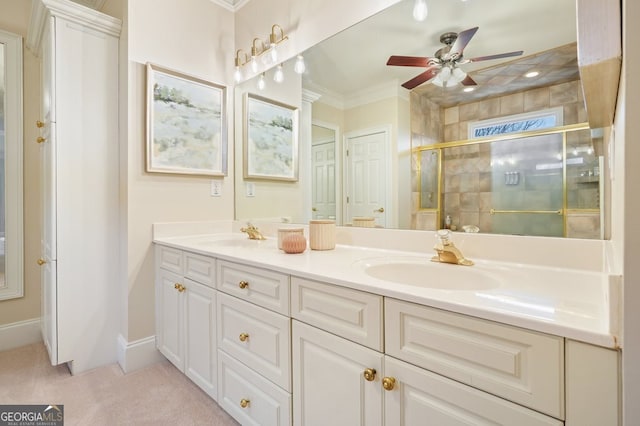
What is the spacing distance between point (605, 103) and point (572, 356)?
565 millimetres

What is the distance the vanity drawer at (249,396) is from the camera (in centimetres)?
114

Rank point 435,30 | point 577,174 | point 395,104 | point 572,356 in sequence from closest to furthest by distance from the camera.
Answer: point 572,356
point 577,174
point 435,30
point 395,104

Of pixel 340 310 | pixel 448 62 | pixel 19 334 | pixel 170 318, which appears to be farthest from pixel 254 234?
pixel 19 334

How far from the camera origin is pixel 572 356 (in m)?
0.57

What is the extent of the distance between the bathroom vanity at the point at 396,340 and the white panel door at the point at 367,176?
0.22 m

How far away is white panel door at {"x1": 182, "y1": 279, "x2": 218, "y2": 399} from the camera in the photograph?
1488mm

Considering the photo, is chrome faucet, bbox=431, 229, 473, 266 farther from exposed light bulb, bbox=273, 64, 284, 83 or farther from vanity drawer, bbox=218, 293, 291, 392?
exposed light bulb, bbox=273, 64, 284, 83

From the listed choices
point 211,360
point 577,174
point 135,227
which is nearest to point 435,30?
point 577,174

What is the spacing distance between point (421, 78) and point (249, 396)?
157 cm

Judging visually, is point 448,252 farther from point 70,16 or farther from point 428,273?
point 70,16

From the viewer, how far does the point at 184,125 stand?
2.11 metres

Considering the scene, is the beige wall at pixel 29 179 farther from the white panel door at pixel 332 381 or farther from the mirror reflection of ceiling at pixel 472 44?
the white panel door at pixel 332 381

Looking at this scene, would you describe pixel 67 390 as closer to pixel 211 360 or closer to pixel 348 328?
pixel 211 360

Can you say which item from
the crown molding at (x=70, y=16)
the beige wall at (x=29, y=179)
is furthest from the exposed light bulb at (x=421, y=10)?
the beige wall at (x=29, y=179)
